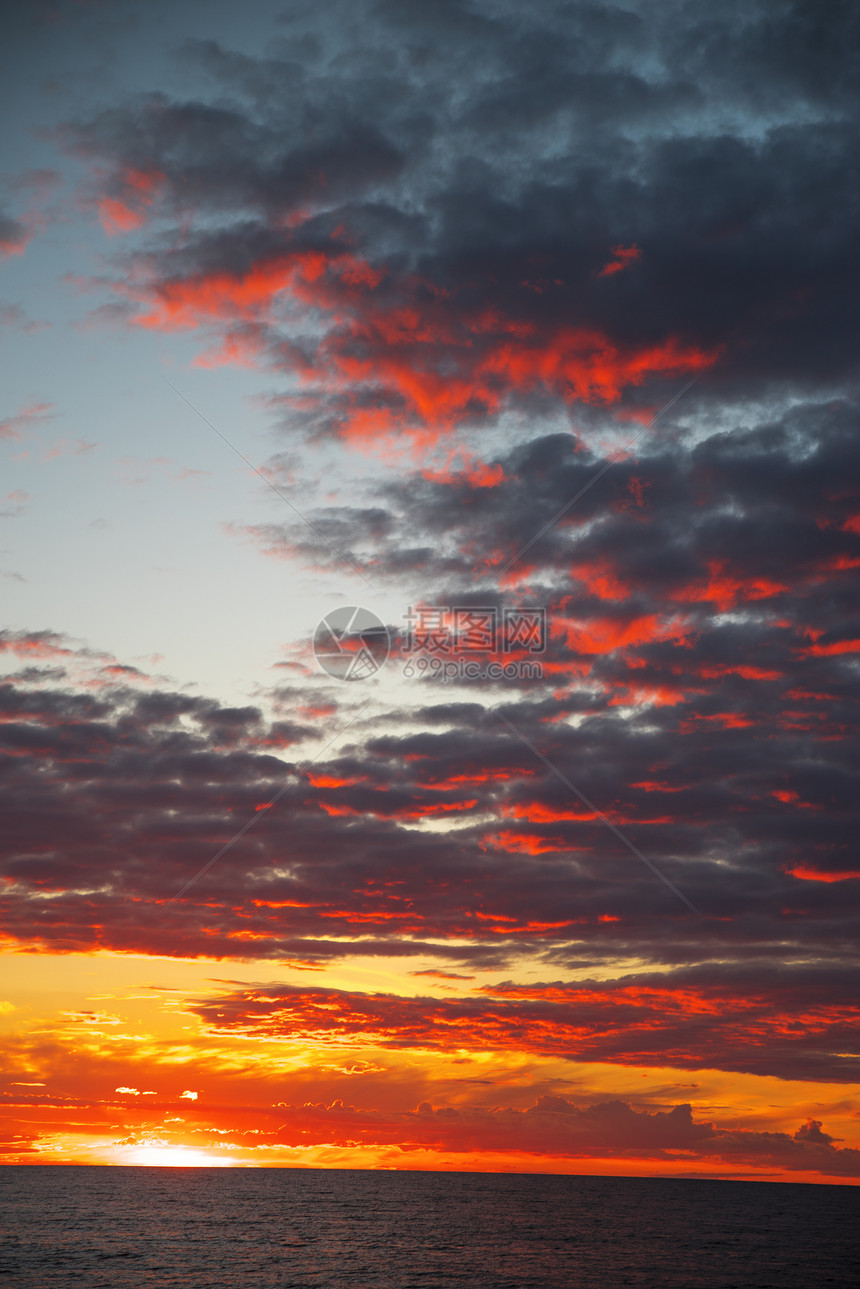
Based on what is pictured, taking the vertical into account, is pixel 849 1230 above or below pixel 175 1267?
below

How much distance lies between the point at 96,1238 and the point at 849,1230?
138 meters

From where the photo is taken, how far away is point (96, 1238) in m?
130

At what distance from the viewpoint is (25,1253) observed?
111m

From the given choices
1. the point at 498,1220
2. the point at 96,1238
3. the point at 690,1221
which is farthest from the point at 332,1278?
the point at 690,1221

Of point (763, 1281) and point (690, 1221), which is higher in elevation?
point (763, 1281)

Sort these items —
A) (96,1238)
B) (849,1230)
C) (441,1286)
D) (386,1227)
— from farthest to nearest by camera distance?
(849,1230), (386,1227), (96,1238), (441,1286)

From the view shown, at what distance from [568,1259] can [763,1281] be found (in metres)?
27.1

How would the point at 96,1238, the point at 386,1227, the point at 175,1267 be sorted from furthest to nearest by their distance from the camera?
the point at 386,1227 < the point at 96,1238 < the point at 175,1267

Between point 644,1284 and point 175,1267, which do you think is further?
point 175,1267

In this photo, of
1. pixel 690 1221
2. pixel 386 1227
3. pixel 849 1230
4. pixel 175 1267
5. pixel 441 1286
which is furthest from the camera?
pixel 690 1221

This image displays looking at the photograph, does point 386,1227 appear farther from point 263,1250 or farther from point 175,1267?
point 175,1267

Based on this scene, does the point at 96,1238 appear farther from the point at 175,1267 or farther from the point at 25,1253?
the point at 175,1267

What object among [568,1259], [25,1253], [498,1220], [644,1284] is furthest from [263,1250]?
[498,1220]

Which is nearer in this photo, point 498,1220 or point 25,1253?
point 25,1253
